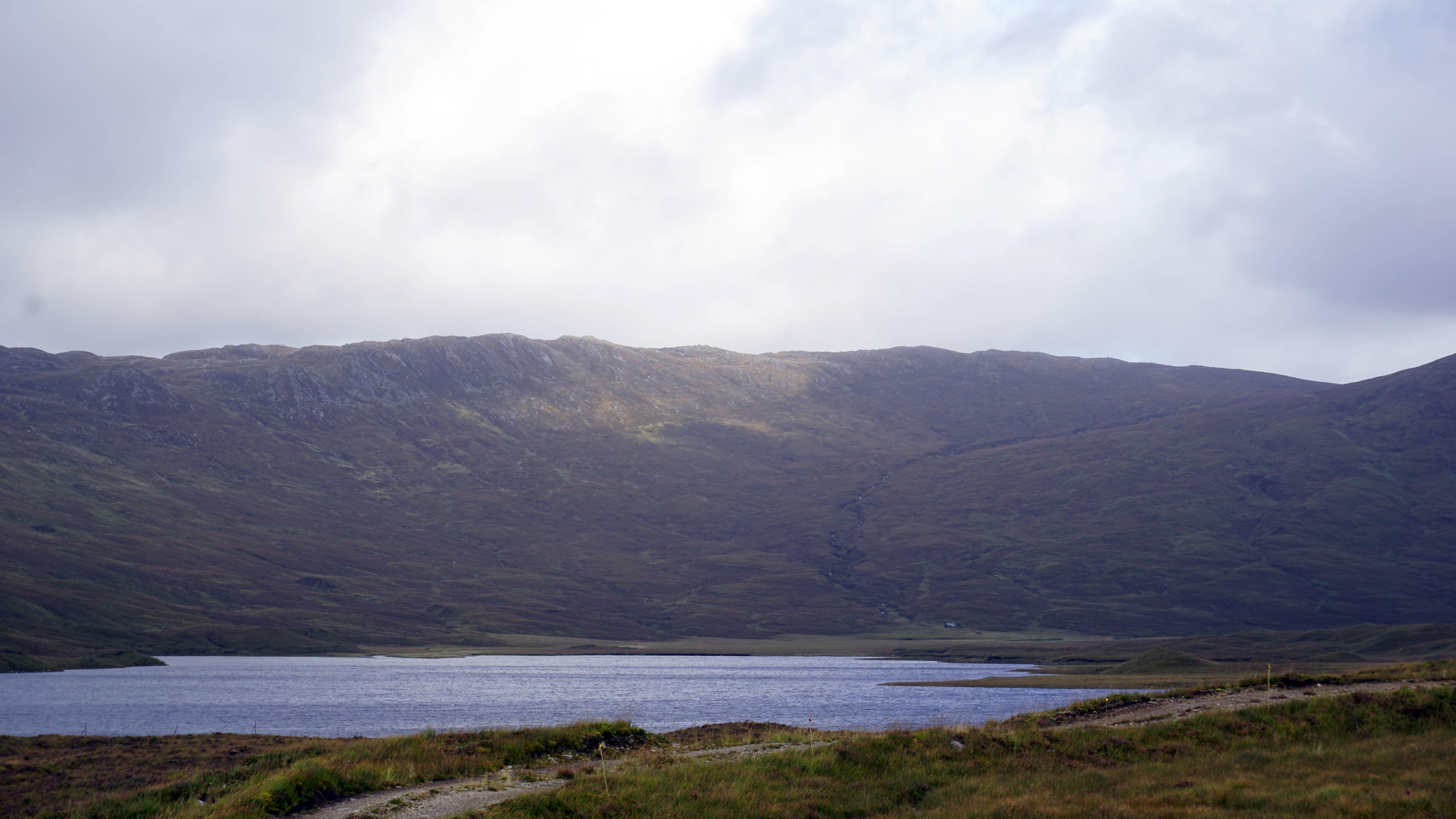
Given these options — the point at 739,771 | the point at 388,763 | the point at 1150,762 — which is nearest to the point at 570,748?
the point at 388,763

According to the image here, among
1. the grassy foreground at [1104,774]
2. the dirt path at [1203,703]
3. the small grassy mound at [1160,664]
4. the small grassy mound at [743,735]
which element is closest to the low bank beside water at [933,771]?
the grassy foreground at [1104,774]

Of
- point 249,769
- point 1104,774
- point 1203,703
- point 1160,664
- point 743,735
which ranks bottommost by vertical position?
point 1160,664

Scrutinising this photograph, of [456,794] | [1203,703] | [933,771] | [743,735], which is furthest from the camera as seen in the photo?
[743,735]

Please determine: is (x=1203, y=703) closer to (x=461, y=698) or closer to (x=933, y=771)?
(x=933, y=771)

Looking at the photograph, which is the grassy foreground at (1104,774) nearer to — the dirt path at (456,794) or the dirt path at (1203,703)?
the dirt path at (1203,703)

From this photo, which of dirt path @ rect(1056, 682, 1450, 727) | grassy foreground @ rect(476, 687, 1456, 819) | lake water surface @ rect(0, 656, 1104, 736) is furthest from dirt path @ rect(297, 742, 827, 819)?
lake water surface @ rect(0, 656, 1104, 736)

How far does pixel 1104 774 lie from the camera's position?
2369cm

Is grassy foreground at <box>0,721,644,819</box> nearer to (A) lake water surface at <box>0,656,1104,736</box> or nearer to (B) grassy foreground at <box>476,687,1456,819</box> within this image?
(B) grassy foreground at <box>476,687,1456,819</box>

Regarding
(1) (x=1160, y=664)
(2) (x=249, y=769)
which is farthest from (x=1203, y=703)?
(1) (x=1160, y=664)

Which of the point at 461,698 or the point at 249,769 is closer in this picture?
the point at 249,769

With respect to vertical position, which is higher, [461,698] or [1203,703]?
[1203,703]

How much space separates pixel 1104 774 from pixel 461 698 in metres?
69.5

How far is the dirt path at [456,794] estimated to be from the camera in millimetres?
20531

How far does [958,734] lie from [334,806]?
53.4 ft
